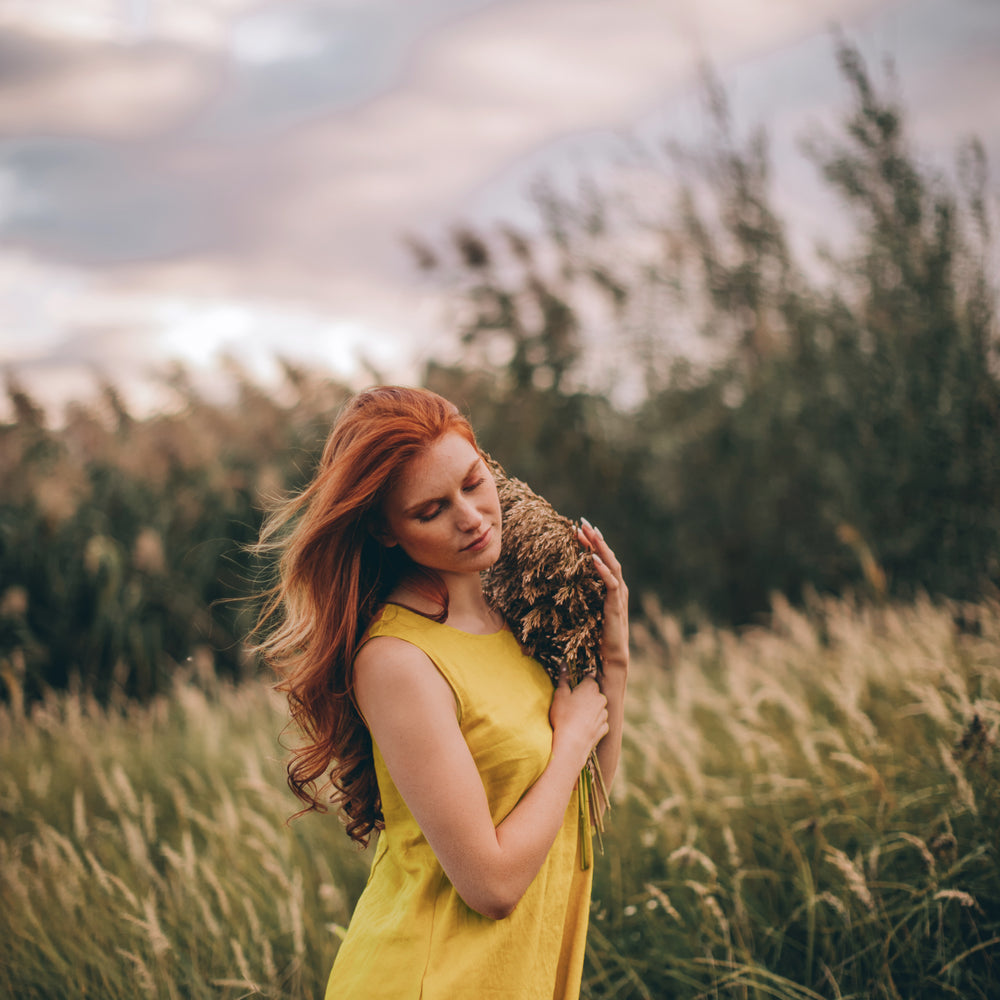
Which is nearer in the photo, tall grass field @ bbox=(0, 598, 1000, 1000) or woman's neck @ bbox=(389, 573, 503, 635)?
woman's neck @ bbox=(389, 573, 503, 635)

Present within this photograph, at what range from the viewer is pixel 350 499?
1440mm

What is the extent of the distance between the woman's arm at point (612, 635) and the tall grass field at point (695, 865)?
64cm

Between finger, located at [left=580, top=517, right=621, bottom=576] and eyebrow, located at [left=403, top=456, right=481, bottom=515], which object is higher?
eyebrow, located at [left=403, top=456, right=481, bottom=515]

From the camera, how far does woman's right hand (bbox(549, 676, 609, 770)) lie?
4.75 feet

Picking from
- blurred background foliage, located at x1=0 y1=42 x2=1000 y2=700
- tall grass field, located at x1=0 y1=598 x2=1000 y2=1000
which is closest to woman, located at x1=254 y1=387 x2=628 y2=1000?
tall grass field, located at x1=0 y1=598 x2=1000 y2=1000

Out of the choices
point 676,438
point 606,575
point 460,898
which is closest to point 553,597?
point 606,575

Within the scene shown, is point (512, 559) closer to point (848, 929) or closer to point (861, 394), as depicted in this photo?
point (848, 929)

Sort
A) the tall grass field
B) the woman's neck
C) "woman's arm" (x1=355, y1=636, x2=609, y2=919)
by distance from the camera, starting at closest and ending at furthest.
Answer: "woman's arm" (x1=355, y1=636, x2=609, y2=919)
the woman's neck
the tall grass field

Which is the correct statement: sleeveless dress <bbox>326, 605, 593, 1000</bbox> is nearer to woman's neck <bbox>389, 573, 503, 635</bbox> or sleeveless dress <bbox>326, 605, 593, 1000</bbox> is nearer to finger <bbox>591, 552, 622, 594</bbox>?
woman's neck <bbox>389, 573, 503, 635</bbox>

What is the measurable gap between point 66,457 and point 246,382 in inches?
67.8

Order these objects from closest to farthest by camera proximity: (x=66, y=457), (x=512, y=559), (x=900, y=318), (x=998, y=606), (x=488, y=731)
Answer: (x=488, y=731) < (x=512, y=559) < (x=998, y=606) < (x=900, y=318) < (x=66, y=457)

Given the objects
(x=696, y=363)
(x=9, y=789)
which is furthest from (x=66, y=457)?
(x=696, y=363)

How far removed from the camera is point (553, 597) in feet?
5.10

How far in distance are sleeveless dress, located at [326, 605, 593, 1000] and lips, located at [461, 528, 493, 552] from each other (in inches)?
6.3
